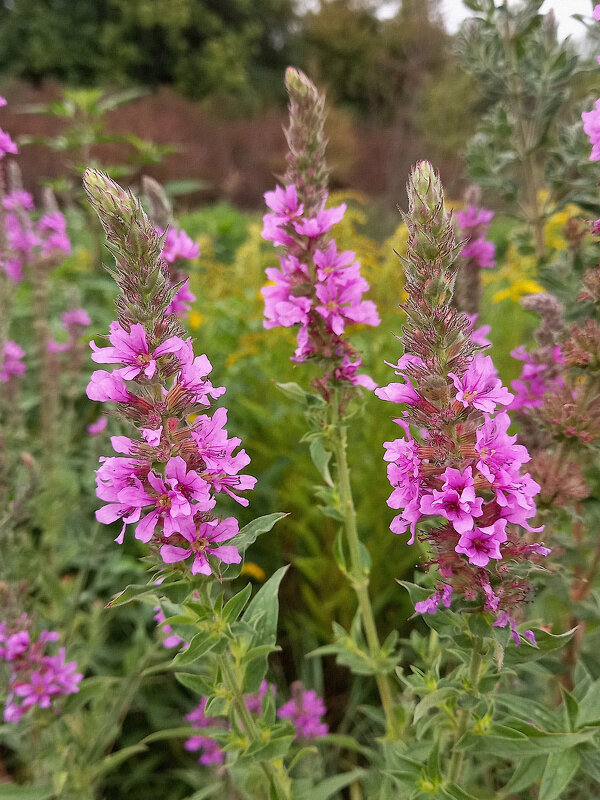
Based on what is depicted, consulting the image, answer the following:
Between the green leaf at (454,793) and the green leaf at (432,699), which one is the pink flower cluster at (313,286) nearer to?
the green leaf at (432,699)

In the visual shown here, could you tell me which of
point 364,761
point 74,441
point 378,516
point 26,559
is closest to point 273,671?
point 364,761

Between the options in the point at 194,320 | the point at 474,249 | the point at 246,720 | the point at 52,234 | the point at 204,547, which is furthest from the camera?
the point at 194,320

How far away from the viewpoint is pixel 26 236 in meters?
3.04

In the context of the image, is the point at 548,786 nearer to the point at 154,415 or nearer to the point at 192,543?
the point at 192,543

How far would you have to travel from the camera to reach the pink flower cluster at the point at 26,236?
291 centimetres

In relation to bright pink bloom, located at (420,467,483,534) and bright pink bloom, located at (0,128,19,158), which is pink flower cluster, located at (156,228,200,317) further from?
bright pink bloom, located at (420,467,483,534)

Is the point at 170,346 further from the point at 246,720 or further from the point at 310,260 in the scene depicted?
the point at 246,720

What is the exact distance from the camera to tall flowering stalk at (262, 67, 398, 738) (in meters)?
1.62

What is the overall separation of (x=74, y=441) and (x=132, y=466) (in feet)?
10.2

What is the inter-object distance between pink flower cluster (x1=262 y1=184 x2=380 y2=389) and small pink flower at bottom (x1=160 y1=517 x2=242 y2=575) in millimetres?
609

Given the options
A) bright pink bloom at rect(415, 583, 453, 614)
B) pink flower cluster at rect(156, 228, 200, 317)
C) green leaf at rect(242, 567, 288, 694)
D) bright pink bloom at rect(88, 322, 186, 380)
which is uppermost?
pink flower cluster at rect(156, 228, 200, 317)

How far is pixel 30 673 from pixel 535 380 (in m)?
1.72

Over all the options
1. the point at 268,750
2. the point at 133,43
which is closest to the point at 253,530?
the point at 268,750

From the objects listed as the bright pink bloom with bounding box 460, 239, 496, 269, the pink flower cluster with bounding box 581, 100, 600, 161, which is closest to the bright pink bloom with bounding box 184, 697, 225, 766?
the bright pink bloom with bounding box 460, 239, 496, 269
